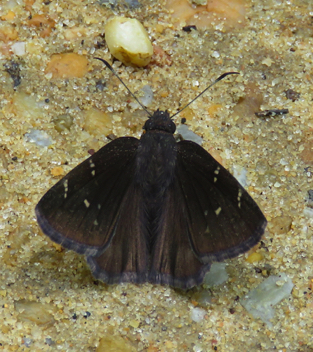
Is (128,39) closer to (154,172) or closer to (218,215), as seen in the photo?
(154,172)

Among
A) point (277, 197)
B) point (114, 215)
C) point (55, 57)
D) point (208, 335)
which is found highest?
point (55, 57)

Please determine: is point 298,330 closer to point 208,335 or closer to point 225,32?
point 208,335

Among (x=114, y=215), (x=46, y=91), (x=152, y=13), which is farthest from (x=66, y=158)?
(x=152, y=13)

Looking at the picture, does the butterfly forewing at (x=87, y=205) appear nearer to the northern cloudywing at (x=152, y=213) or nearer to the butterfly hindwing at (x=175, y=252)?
the northern cloudywing at (x=152, y=213)

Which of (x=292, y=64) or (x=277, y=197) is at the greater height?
(x=292, y=64)

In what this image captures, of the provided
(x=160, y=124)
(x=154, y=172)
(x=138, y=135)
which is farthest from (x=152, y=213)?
(x=138, y=135)

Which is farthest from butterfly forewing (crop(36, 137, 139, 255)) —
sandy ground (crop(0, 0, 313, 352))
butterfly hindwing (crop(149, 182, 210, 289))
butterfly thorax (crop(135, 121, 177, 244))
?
sandy ground (crop(0, 0, 313, 352))

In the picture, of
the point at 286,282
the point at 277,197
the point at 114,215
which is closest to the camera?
the point at 114,215
